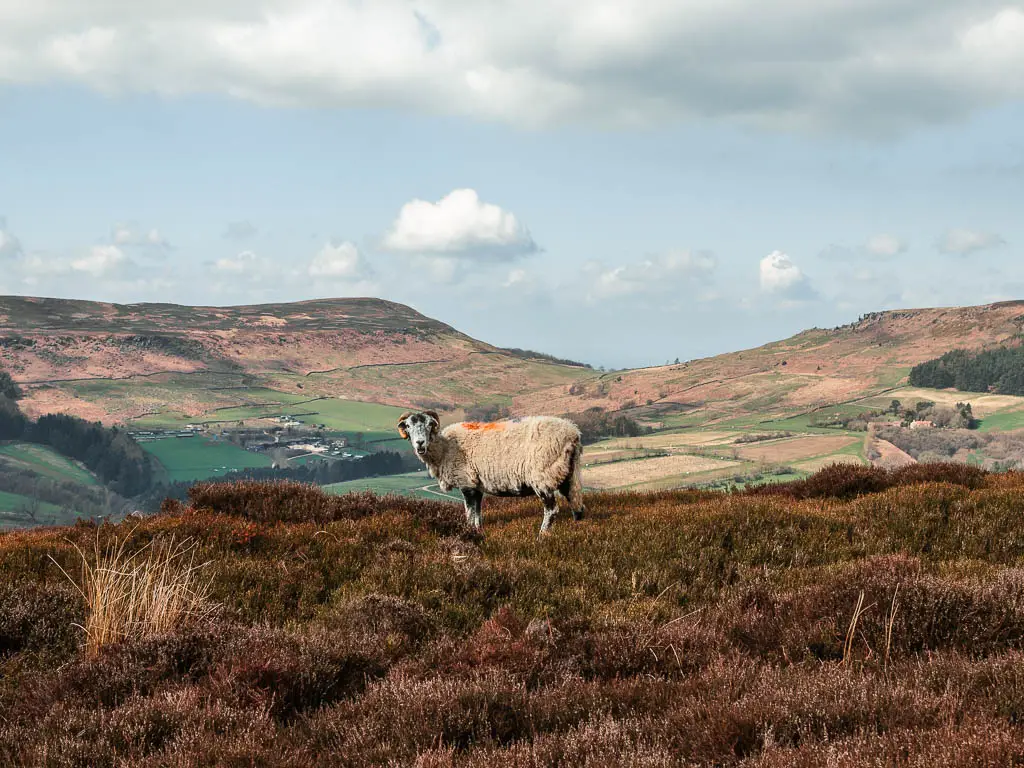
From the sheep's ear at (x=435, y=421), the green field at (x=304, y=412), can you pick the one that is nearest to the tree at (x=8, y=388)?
the green field at (x=304, y=412)

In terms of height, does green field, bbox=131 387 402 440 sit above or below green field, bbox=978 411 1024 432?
below

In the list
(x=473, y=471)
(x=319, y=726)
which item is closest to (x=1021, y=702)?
(x=319, y=726)

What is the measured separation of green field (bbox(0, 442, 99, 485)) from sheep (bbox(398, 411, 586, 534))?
9241 centimetres

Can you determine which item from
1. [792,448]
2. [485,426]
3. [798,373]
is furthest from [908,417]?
[485,426]

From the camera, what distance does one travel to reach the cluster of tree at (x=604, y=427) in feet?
265

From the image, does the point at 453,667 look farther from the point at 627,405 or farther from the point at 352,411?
the point at 352,411

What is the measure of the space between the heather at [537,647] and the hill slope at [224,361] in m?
102

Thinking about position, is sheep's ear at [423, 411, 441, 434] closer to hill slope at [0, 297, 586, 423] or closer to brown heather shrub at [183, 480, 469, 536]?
brown heather shrub at [183, 480, 469, 536]

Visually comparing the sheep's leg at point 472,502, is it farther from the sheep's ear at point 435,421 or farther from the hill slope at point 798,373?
the hill slope at point 798,373

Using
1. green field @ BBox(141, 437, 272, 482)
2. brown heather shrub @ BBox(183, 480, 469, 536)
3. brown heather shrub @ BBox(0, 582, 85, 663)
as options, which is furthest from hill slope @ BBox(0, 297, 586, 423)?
brown heather shrub @ BBox(0, 582, 85, 663)

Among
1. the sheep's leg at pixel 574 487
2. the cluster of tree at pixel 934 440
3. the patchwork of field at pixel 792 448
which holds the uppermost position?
the sheep's leg at pixel 574 487

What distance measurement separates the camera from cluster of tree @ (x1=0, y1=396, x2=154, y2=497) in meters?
94.6

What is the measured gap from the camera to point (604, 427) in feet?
282

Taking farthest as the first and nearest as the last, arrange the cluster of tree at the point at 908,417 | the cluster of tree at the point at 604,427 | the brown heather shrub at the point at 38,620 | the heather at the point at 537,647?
the cluster of tree at the point at 604,427
the cluster of tree at the point at 908,417
the brown heather shrub at the point at 38,620
the heather at the point at 537,647
